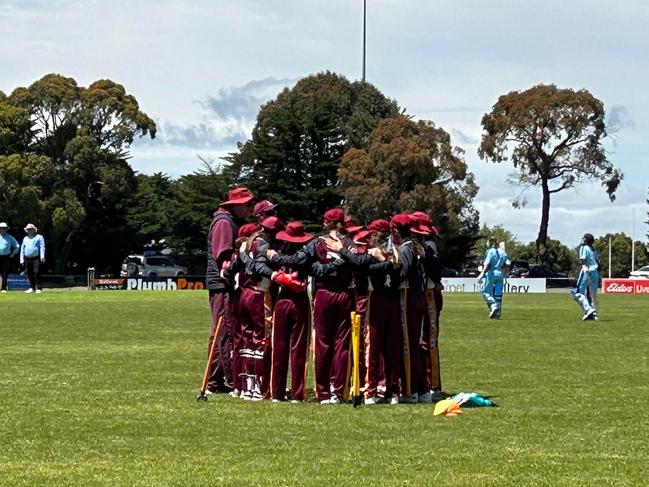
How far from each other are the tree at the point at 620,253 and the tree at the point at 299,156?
43.6 meters

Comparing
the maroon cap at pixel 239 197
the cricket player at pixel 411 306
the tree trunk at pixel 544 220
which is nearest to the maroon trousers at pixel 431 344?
the cricket player at pixel 411 306

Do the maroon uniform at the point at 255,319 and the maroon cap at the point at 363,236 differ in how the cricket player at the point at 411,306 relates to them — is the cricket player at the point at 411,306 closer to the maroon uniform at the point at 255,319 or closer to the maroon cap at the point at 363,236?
the maroon cap at the point at 363,236

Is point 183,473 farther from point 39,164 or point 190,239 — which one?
point 190,239

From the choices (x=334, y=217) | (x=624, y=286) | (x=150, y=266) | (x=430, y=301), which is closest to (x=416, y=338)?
(x=430, y=301)

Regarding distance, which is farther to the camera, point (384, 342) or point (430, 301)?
point (430, 301)

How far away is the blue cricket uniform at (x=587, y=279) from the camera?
31.4m

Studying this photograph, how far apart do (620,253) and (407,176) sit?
57654 millimetres

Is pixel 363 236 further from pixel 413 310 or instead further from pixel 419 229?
pixel 413 310

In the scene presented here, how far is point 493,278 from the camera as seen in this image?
33031mm

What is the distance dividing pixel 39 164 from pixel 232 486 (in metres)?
67.3

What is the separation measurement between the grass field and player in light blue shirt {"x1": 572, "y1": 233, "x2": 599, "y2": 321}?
11.2 metres

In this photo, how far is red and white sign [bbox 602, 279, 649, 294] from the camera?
222ft

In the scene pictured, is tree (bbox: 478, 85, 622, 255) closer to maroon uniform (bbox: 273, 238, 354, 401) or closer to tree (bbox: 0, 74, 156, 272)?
tree (bbox: 0, 74, 156, 272)

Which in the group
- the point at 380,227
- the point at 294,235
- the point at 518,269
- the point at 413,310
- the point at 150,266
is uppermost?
the point at 380,227
